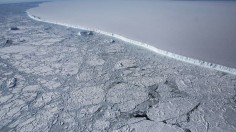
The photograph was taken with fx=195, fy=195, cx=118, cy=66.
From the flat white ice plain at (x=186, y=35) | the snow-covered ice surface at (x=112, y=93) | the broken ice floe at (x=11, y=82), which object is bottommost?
the broken ice floe at (x=11, y=82)

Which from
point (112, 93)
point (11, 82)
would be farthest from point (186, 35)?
point (11, 82)

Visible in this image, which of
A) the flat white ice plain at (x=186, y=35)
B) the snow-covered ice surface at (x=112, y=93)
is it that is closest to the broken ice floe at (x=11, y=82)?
the snow-covered ice surface at (x=112, y=93)

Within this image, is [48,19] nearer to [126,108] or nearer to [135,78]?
[135,78]

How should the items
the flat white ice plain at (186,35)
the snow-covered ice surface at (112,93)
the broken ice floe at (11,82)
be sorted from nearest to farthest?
1. the snow-covered ice surface at (112,93)
2. the broken ice floe at (11,82)
3. the flat white ice plain at (186,35)

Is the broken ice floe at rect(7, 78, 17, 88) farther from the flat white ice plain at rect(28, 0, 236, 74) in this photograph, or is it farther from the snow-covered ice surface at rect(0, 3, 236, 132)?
the flat white ice plain at rect(28, 0, 236, 74)

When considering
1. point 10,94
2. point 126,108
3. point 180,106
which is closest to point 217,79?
point 180,106

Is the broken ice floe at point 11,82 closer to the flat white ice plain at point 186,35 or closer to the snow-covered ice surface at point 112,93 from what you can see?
the snow-covered ice surface at point 112,93

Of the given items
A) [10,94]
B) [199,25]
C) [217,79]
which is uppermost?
[199,25]

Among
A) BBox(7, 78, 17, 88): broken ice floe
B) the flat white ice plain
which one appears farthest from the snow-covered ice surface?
the flat white ice plain
